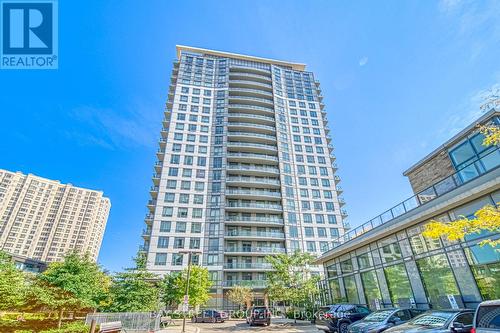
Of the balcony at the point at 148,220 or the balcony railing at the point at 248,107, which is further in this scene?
the balcony railing at the point at 248,107

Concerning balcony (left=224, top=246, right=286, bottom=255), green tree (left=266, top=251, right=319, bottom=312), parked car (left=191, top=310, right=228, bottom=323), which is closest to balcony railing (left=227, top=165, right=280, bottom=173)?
balcony (left=224, top=246, right=286, bottom=255)

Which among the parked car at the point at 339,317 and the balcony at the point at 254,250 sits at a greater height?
the balcony at the point at 254,250

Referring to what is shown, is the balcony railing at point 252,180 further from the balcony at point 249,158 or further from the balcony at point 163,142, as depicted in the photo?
the balcony at point 163,142

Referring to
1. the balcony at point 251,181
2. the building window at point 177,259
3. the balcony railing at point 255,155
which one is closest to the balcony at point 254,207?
the balcony at point 251,181

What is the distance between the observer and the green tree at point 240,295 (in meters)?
36.0

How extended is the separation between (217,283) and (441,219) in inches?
1398

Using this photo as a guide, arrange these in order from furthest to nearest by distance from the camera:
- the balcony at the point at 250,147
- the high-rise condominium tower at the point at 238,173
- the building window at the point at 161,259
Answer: the balcony at the point at 250,147 < the high-rise condominium tower at the point at 238,173 < the building window at the point at 161,259

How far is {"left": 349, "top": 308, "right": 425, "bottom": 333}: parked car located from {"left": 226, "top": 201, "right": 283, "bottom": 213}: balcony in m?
35.9

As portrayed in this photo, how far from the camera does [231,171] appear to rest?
5053 cm

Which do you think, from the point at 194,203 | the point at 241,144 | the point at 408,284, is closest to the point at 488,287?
the point at 408,284

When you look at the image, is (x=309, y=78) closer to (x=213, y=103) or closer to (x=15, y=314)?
(x=213, y=103)

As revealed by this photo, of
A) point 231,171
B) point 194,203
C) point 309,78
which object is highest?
point 309,78

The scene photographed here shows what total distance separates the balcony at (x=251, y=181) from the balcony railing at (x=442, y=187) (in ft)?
102

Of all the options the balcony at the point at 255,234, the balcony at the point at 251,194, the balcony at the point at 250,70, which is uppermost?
the balcony at the point at 250,70
